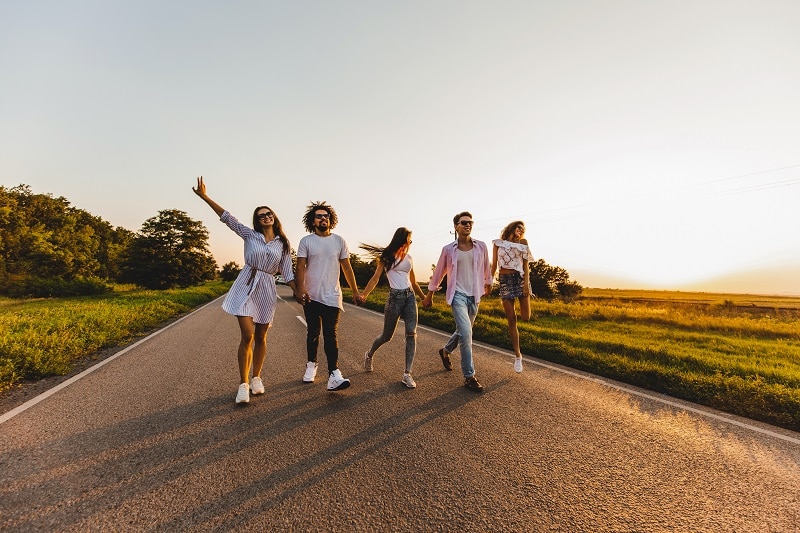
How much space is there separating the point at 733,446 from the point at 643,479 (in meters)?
1.36

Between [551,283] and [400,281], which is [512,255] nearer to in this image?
[400,281]

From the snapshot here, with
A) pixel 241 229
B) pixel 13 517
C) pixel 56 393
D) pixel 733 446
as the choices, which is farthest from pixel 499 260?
pixel 56 393

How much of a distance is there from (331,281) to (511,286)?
2844 millimetres

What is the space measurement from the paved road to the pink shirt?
1330mm

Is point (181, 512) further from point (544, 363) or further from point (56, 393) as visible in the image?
point (544, 363)

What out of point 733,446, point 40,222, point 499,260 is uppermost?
point 40,222

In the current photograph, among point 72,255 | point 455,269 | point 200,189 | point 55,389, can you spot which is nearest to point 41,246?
point 72,255

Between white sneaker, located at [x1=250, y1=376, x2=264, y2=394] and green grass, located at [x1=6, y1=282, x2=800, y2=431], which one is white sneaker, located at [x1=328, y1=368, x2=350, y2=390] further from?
green grass, located at [x1=6, y1=282, x2=800, y2=431]

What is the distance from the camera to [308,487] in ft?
7.60

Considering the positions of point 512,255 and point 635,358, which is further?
point 635,358

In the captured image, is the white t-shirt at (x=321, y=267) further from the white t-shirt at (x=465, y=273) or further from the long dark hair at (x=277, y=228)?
the white t-shirt at (x=465, y=273)

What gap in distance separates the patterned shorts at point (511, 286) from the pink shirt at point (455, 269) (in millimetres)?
466

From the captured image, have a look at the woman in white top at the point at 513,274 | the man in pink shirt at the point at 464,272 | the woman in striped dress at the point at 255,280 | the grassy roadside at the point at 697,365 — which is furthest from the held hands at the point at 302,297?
the grassy roadside at the point at 697,365

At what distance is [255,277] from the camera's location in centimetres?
413
